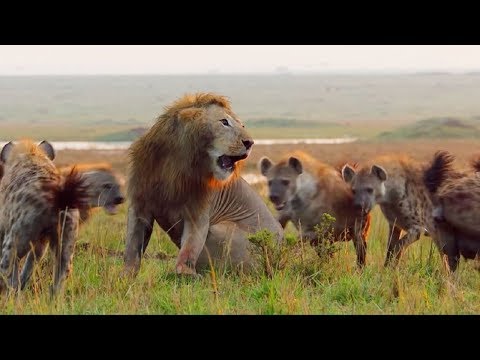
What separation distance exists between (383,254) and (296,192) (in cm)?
75

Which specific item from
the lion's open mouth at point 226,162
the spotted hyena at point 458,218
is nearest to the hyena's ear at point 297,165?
the spotted hyena at point 458,218

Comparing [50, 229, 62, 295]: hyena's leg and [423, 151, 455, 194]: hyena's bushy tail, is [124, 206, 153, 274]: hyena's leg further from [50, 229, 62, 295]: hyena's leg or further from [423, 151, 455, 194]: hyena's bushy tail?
[423, 151, 455, 194]: hyena's bushy tail

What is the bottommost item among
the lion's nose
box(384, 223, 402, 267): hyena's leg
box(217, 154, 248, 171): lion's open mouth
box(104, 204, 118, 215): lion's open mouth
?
box(384, 223, 402, 267): hyena's leg

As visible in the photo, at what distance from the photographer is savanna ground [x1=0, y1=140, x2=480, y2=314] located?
5176 mm

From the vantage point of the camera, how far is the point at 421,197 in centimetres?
705

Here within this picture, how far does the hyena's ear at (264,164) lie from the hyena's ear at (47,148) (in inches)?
79.0

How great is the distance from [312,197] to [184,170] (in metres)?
1.68

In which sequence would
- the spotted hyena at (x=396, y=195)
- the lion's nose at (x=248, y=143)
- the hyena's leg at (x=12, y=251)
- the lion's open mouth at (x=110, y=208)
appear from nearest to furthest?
1. the hyena's leg at (x=12, y=251)
2. the lion's nose at (x=248, y=143)
3. the lion's open mouth at (x=110, y=208)
4. the spotted hyena at (x=396, y=195)

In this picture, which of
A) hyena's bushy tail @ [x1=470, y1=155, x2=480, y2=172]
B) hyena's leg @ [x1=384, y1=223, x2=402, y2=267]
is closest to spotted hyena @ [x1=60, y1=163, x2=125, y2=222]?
hyena's leg @ [x1=384, y1=223, x2=402, y2=267]

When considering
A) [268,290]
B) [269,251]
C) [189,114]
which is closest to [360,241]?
[269,251]

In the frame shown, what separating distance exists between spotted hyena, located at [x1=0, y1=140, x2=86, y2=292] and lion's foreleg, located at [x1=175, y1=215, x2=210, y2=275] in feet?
2.12

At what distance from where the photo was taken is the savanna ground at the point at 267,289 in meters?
5.18

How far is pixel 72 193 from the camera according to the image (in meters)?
5.26

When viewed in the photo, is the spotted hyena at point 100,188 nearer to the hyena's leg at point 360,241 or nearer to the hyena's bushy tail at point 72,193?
the hyena's bushy tail at point 72,193
